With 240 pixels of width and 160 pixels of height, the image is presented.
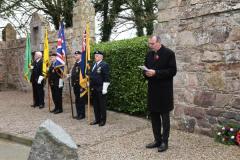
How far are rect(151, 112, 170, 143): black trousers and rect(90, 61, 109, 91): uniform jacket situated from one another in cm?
257

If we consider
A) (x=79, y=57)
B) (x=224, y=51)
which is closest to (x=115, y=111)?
(x=79, y=57)

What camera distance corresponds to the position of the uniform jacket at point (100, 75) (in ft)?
30.7

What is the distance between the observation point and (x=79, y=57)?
1047 centimetres

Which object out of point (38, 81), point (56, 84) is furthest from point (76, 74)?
point (38, 81)

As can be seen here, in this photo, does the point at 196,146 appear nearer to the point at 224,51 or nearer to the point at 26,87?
the point at 224,51

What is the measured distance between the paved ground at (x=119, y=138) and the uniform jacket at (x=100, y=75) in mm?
925

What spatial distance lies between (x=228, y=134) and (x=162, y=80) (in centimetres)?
165

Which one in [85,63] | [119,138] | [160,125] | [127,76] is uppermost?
[85,63]

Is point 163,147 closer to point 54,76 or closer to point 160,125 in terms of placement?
point 160,125

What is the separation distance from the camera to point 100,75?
9398 mm

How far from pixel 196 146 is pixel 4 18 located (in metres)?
14.9

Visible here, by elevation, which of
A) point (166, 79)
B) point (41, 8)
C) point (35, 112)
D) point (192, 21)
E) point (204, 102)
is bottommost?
point (35, 112)

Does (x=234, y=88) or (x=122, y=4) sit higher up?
(x=122, y=4)

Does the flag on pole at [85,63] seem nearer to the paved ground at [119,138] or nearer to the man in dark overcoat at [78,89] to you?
the man in dark overcoat at [78,89]
